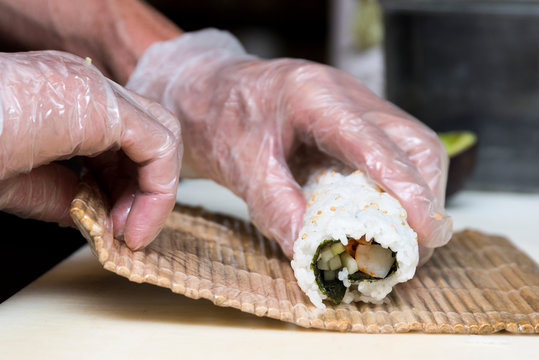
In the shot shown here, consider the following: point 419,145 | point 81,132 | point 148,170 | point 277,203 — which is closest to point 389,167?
point 419,145

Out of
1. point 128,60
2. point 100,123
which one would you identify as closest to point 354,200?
point 100,123

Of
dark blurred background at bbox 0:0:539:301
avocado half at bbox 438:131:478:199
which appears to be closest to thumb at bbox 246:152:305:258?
avocado half at bbox 438:131:478:199

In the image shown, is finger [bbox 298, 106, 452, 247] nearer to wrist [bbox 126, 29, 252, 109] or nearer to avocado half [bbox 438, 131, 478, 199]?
wrist [bbox 126, 29, 252, 109]

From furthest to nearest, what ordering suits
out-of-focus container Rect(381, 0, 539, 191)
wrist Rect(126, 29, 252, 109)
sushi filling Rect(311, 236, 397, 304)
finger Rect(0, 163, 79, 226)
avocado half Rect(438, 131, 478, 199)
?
out-of-focus container Rect(381, 0, 539, 191), avocado half Rect(438, 131, 478, 199), wrist Rect(126, 29, 252, 109), finger Rect(0, 163, 79, 226), sushi filling Rect(311, 236, 397, 304)

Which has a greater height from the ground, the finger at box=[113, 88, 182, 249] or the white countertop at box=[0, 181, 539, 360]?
the finger at box=[113, 88, 182, 249]

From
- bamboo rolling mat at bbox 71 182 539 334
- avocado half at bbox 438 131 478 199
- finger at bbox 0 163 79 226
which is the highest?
finger at bbox 0 163 79 226

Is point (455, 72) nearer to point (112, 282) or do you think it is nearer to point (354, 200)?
point (354, 200)

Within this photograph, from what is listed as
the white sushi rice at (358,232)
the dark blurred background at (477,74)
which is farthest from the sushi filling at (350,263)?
the dark blurred background at (477,74)
